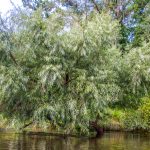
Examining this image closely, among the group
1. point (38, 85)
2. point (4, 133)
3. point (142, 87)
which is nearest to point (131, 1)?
point (142, 87)

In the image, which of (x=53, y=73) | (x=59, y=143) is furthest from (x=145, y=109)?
(x=53, y=73)

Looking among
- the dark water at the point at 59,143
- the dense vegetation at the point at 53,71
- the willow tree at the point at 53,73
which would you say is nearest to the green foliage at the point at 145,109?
the dark water at the point at 59,143

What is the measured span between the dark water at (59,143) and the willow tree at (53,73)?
1070mm

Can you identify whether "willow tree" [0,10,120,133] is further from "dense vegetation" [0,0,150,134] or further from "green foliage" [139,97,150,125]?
"green foliage" [139,97,150,125]

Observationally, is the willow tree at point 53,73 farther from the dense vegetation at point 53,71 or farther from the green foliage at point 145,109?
the green foliage at point 145,109

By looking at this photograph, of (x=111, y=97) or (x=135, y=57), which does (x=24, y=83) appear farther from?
(x=135, y=57)

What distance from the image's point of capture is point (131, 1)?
48.3 m

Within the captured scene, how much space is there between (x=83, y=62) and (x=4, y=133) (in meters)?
8.07

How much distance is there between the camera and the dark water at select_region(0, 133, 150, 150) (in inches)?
912

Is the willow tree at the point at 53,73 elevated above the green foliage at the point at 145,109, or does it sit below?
above

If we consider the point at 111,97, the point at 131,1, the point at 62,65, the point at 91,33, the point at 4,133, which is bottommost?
the point at 4,133

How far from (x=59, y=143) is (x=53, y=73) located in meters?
4.62

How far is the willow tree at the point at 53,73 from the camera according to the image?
22.8 metres

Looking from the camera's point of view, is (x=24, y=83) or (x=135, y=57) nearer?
(x=24, y=83)
